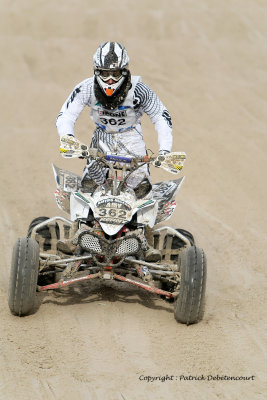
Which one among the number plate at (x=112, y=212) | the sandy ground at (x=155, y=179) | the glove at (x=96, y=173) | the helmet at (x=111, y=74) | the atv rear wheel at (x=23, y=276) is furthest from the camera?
the glove at (x=96, y=173)

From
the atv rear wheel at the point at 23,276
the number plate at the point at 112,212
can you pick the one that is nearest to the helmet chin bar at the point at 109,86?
the number plate at the point at 112,212

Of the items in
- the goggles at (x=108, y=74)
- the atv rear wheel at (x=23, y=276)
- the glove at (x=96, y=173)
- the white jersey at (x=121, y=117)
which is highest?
the goggles at (x=108, y=74)

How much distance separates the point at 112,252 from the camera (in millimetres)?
8477

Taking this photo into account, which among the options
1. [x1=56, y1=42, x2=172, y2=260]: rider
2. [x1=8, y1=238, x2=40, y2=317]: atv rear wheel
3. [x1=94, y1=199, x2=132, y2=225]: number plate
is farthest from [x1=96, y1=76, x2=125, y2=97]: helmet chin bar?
[x1=8, y1=238, x2=40, y2=317]: atv rear wheel

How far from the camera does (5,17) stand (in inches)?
842

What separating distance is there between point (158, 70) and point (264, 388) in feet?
42.7

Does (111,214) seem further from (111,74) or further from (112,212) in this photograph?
(111,74)

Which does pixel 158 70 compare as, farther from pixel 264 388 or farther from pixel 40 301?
pixel 264 388

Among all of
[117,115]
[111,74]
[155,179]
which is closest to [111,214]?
[117,115]

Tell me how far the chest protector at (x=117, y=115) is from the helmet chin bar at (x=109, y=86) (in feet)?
0.94

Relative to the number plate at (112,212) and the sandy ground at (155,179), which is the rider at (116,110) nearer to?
the number plate at (112,212)

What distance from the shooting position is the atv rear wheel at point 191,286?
27.1ft

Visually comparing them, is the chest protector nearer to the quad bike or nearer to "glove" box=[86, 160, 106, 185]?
"glove" box=[86, 160, 106, 185]

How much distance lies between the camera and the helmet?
9078mm
